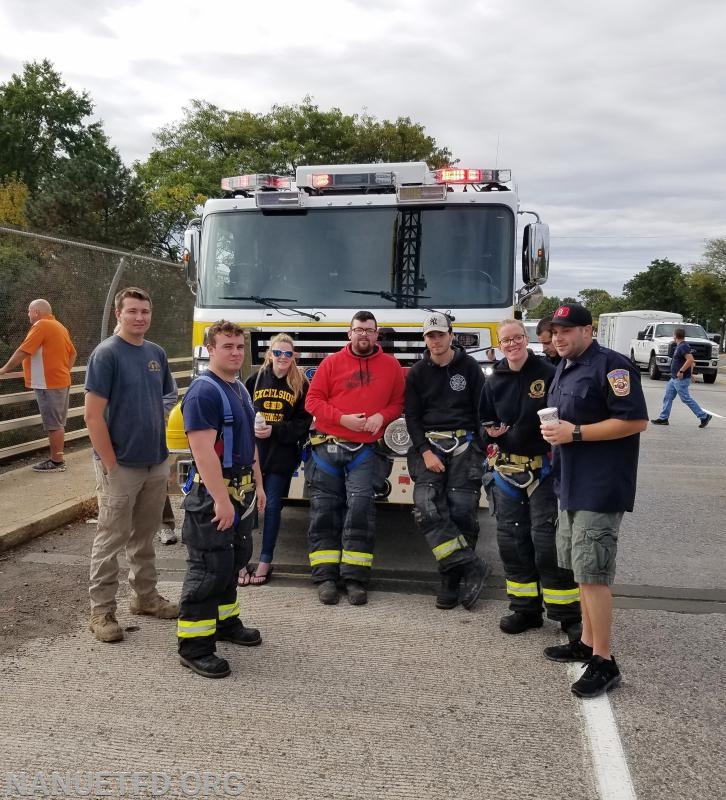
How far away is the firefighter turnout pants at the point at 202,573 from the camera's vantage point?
150 inches

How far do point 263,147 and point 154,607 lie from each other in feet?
99.3

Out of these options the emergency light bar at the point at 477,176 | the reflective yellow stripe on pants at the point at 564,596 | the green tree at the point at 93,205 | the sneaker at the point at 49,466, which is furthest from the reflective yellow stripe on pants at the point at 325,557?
the green tree at the point at 93,205

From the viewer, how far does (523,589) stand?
4.49m

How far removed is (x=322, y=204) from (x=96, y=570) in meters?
3.32

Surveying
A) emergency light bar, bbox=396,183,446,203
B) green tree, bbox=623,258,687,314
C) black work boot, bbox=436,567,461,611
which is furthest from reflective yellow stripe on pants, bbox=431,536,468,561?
green tree, bbox=623,258,687,314

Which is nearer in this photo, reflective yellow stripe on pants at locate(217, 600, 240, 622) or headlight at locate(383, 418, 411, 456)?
reflective yellow stripe on pants at locate(217, 600, 240, 622)

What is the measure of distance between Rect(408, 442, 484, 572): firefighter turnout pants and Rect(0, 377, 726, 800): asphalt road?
44 centimetres

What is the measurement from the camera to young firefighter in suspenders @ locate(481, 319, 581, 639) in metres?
4.39

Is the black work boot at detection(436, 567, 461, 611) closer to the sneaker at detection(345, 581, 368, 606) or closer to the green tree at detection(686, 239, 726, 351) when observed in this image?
the sneaker at detection(345, 581, 368, 606)

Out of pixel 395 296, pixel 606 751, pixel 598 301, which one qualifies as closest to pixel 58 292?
pixel 395 296

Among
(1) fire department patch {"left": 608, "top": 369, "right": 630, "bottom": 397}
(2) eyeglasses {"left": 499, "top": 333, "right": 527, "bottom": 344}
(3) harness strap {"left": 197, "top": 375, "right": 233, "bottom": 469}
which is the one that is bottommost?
(3) harness strap {"left": 197, "top": 375, "right": 233, "bottom": 469}

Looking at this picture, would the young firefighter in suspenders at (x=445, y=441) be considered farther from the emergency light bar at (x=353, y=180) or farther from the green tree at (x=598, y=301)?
the green tree at (x=598, y=301)

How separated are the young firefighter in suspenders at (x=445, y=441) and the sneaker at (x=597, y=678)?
132 centimetres

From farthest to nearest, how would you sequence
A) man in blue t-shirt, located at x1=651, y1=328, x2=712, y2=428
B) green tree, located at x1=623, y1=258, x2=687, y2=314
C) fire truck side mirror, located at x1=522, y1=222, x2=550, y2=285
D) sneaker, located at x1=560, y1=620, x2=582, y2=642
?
green tree, located at x1=623, y1=258, x2=687, y2=314 < man in blue t-shirt, located at x1=651, y1=328, x2=712, y2=428 < fire truck side mirror, located at x1=522, y1=222, x2=550, y2=285 < sneaker, located at x1=560, y1=620, x2=582, y2=642
